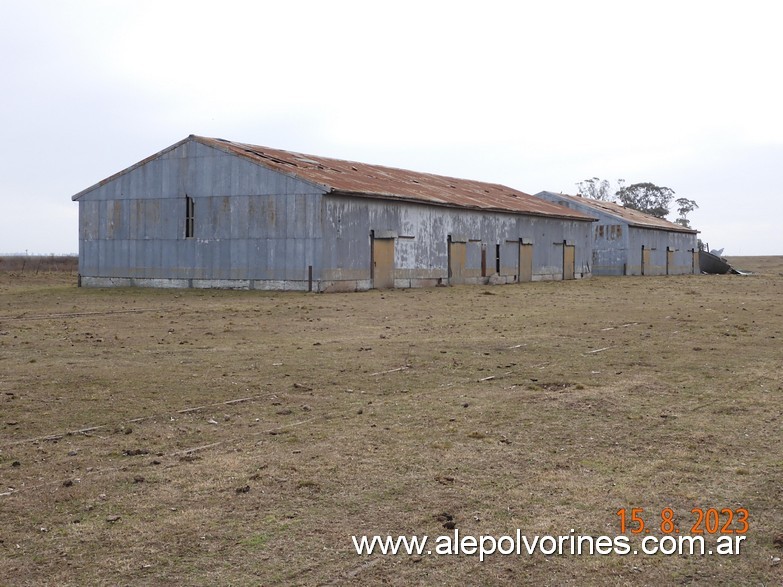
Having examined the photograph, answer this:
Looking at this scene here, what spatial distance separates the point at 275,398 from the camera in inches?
423

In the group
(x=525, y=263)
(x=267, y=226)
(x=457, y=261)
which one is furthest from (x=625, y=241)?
(x=267, y=226)

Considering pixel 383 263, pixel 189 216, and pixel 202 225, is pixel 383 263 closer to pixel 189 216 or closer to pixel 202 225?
pixel 202 225

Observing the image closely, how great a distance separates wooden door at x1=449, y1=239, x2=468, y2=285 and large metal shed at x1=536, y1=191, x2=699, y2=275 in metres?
22.9

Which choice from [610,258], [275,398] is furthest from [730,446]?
[610,258]

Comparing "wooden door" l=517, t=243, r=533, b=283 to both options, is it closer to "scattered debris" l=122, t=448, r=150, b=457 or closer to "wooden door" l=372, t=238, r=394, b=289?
"wooden door" l=372, t=238, r=394, b=289

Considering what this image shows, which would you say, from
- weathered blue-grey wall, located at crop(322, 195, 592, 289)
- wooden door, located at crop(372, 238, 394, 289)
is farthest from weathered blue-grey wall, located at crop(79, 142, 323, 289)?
wooden door, located at crop(372, 238, 394, 289)

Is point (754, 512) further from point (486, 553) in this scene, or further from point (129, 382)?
point (129, 382)

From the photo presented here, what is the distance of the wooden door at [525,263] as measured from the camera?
44691 mm

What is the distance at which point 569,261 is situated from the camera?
5050 centimetres

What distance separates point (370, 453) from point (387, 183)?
3198 cm

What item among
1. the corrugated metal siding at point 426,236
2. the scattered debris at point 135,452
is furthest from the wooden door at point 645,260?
the scattered debris at point 135,452

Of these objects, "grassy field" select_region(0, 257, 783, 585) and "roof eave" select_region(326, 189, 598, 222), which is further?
"roof eave" select_region(326, 189, 598, 222)

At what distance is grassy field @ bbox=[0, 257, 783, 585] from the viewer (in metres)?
5.45

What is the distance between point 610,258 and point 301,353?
4942 centimetres
